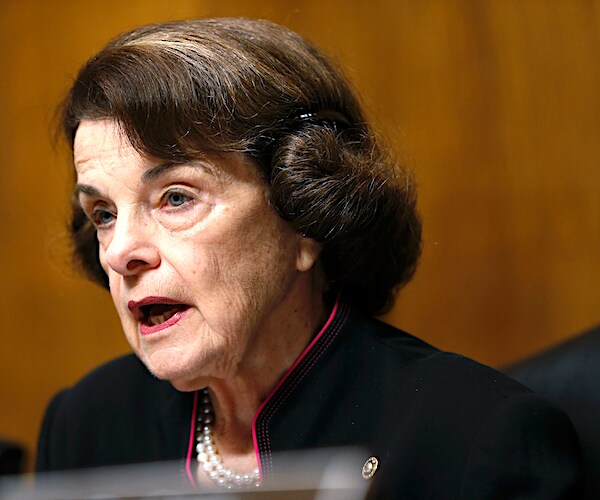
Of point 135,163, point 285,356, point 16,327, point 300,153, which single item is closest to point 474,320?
point 285,356

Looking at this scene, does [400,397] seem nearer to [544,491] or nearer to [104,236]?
[544,491]

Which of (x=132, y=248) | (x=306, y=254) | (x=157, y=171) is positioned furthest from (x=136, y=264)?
(x=306, y=254)

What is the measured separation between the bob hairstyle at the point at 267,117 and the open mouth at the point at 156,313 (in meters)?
0.25

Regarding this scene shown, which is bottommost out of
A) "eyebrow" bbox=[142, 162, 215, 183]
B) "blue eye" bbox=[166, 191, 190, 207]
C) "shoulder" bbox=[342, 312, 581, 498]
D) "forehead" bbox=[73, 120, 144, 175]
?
"shoulder" bbox=[342, 312, 581, 498]

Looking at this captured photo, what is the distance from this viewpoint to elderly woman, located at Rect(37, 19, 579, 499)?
59.9 inches

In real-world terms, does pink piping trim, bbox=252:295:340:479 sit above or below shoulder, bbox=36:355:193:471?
above

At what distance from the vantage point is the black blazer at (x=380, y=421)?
1457 millimetres

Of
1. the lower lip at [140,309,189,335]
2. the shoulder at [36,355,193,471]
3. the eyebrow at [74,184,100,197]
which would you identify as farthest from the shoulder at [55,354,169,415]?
the eyebrow at [74,184,100,197]

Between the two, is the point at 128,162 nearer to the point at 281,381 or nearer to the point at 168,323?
the point at 168,323

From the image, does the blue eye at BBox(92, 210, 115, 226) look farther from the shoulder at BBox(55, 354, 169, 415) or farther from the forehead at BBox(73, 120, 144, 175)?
the shoulder at BBox(55, 354, 169, 415)

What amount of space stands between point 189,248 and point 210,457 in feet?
1.47

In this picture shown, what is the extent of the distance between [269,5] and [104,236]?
1.22m

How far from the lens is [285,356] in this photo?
5.71 feet

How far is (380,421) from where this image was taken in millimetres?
1627
